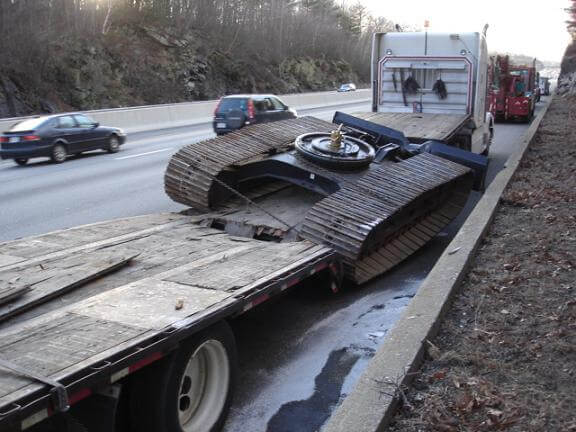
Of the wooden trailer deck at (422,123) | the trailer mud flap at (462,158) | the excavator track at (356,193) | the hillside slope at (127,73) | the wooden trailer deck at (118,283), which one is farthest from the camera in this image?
the hillside slope at (127,73)

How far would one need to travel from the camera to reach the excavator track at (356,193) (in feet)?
20.4

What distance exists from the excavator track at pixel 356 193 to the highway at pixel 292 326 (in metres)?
0.31

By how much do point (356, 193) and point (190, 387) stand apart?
3512 mm

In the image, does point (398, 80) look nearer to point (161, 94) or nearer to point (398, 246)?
point (398, 246)

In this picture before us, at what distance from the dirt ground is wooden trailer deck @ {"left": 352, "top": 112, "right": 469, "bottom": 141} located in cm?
321

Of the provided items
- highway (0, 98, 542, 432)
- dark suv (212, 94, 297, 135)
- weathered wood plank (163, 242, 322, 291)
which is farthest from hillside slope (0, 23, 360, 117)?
weathered wood plank (163, 242, 322, 291)

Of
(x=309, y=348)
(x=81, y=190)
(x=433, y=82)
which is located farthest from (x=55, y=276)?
(x=433, y=82)

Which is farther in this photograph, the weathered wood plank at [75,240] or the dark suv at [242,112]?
the dark suv at [242,112]

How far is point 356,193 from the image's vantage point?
6.84 m

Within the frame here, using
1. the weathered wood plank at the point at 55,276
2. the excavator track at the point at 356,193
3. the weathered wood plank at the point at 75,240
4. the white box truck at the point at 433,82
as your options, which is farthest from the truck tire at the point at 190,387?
the white box truck at the point at 433,82

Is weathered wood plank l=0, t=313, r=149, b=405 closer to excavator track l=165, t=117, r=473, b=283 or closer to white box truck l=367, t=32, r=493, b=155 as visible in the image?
excavator track l=165, t=117, r=473, b=283

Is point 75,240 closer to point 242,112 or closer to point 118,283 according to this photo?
point 118,283

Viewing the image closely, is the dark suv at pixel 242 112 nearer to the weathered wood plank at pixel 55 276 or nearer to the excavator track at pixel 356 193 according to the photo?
the excavator track at pixel 356 193

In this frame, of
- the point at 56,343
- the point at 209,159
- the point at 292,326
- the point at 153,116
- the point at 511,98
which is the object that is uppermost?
the point at 209,159
